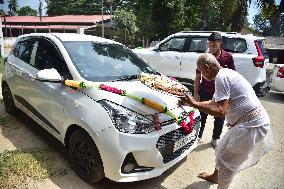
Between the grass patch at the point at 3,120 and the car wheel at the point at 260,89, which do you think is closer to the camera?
the grass patch at the point at 3,120

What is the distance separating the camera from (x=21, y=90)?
17.6 ft

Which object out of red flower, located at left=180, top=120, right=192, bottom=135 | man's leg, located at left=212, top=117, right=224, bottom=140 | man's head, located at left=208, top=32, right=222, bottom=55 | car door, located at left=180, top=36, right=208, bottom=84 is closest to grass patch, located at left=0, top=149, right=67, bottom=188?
red flower, located at left=180, top=120, right=192, bottom=135

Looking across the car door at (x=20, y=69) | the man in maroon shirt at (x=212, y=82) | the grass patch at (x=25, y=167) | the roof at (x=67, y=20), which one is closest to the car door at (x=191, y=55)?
the man in maroon shirt at (x=212, y=82)

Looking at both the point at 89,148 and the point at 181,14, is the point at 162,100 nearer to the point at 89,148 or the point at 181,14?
the point at 89,148

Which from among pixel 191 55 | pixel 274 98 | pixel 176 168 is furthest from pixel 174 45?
pixel 176 168

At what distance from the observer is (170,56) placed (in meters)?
9.28

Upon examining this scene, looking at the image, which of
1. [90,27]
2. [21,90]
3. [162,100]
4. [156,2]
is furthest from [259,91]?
[90,27]

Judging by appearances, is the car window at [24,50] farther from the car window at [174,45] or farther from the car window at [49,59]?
the car window at [174,45]

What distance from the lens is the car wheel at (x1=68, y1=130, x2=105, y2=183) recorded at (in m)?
3.62

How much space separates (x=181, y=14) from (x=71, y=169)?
20.9 m

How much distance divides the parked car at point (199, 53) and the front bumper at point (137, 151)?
5433mm

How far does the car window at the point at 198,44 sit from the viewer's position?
8.84 m

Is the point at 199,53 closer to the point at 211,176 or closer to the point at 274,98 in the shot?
the point at 274,98

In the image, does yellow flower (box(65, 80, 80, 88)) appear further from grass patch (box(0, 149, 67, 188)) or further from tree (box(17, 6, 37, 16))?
tree (box(17, 6, 37, 16))
